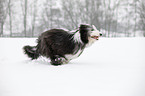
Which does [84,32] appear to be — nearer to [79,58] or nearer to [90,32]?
[90,32]

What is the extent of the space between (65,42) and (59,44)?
0.15 meters

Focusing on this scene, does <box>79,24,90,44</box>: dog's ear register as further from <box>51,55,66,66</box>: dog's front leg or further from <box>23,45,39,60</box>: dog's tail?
<box>23,45,39,60</box>: dog's tail

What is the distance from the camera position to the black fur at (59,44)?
352cm

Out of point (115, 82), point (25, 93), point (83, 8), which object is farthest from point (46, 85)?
point (83, 8)

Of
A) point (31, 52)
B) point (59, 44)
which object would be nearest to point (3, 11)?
point (31, 52)

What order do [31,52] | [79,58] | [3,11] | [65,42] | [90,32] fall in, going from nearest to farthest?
[90,32] < [65,42] < [31,52] < [79,58] < [3,11]

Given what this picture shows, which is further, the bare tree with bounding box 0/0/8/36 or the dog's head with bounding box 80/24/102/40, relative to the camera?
the bare tree with bounding box 0/0/8/36

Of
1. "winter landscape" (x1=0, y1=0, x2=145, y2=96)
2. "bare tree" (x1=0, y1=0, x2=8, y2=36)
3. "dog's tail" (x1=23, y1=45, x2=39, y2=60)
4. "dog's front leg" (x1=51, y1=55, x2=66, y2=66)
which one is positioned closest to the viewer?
"winter landscape" (x1=0, y1=0, x2=145, y2=96)

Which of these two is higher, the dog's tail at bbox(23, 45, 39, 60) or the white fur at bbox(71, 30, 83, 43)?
the white fur at bbox(71, 30, 83, 43)

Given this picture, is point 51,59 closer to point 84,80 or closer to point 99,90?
point 84,80

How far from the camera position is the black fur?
3525mm

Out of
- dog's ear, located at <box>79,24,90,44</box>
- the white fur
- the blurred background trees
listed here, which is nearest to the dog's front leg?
the white fur

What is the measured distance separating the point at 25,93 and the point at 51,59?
176 centimetres

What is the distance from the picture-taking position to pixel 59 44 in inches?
145
